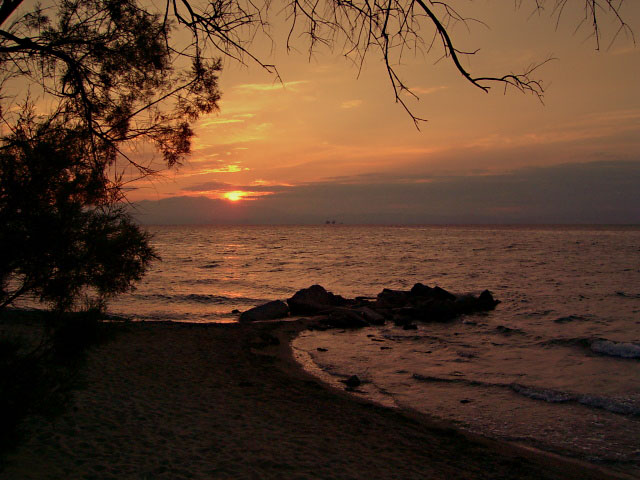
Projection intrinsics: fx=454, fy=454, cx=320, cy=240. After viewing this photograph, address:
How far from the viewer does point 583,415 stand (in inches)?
366

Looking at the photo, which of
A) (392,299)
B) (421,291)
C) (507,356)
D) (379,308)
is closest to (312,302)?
(379,308)

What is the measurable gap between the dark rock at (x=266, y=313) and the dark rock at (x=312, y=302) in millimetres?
643

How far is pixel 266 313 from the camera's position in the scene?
20.0 metres

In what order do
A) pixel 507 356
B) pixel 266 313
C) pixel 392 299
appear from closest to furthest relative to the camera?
pixel 507 356
pixel 266 313
pixel 392 299

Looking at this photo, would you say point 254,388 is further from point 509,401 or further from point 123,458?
point 509,401

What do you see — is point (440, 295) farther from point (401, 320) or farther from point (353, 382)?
point (353, 382)

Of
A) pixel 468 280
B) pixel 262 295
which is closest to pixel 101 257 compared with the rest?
pixel 262 295

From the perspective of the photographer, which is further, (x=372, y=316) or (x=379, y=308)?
(x=379, y=308)

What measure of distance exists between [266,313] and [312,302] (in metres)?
2.75

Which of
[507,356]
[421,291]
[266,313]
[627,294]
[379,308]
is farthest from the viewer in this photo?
[627,294]

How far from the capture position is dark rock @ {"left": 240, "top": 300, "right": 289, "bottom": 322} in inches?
774

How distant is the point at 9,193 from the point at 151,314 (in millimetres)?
17983

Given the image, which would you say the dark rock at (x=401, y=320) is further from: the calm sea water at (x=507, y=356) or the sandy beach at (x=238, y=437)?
the sandy beach at (x=238, y=437)

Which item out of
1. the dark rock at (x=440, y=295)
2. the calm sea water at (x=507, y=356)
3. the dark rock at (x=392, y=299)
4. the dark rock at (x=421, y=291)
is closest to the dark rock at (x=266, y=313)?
the calm sea water at (x=507, y=356)
